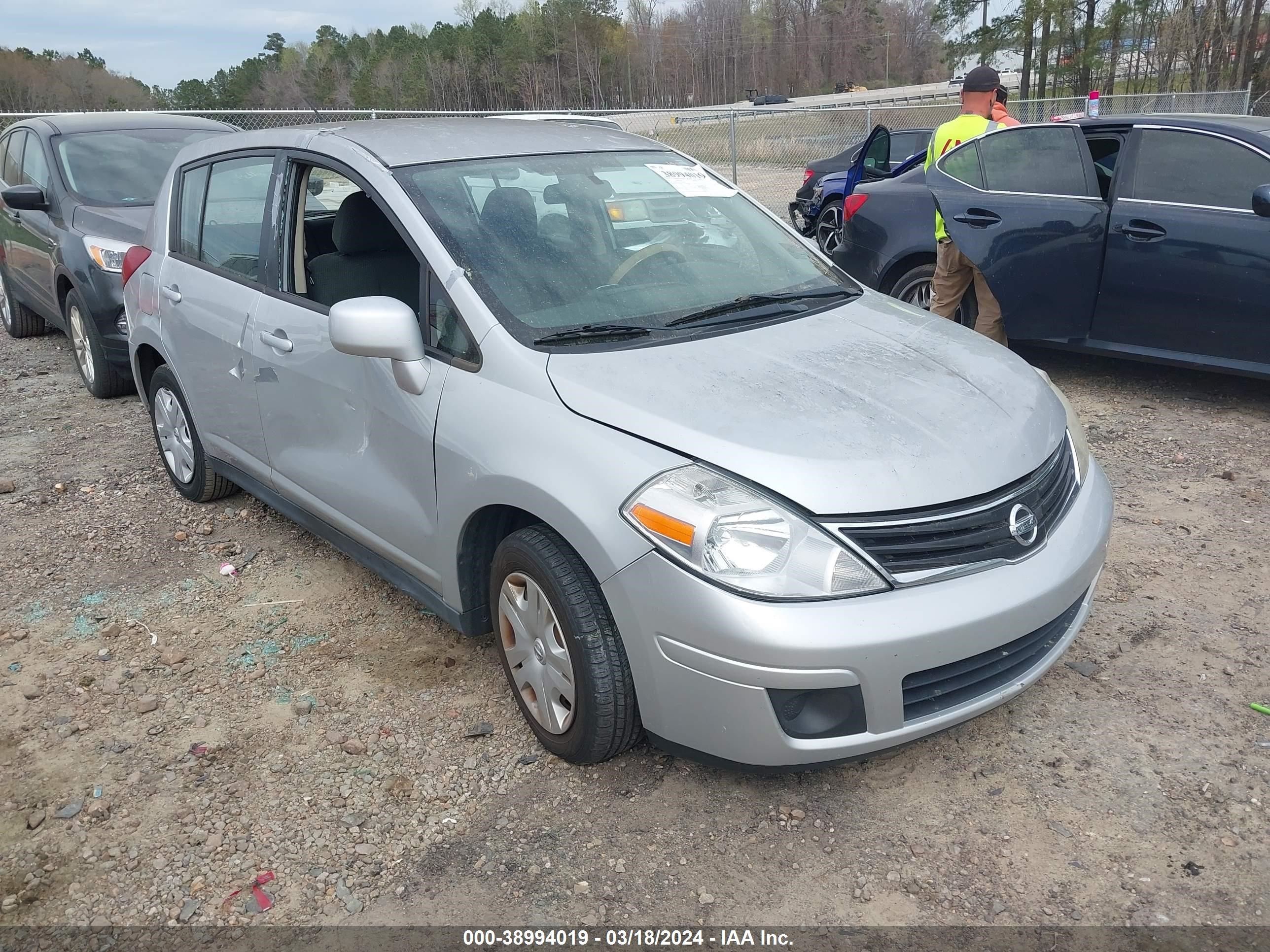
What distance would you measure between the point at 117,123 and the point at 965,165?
20.5ft

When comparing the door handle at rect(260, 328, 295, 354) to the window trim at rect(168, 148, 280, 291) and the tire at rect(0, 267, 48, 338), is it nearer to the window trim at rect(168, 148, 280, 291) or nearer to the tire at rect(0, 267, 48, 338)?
the window trim at rect(168, 148, 280, 291)

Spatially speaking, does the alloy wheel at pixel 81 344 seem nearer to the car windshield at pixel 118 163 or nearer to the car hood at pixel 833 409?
the car windshield at pixel 118 163

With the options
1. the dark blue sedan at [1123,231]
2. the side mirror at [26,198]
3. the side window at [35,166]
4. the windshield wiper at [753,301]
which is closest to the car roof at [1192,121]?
the dark blue sedan at [1123,231]

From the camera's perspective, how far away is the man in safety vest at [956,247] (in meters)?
6.09

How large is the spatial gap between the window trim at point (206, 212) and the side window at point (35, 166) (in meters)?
3.27

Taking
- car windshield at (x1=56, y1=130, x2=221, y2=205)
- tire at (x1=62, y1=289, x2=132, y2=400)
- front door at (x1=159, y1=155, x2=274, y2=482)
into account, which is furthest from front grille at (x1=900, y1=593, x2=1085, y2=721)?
car windshield at (x1=56, y1=130, x2=221, y2=205)

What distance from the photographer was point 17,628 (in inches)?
152

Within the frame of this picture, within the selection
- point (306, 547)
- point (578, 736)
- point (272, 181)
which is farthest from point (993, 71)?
point (578, 736)

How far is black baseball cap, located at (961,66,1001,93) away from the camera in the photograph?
6.39m

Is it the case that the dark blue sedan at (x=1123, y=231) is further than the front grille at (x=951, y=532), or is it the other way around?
the dark blue sedan at (x=1123, y=231)

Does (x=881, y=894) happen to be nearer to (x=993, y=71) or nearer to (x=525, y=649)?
(x=525, y=649)

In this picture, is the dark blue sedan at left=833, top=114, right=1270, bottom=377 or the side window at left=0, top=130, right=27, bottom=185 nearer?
the dark blue sedan at left=833, top=114, right=1270, bottom=377

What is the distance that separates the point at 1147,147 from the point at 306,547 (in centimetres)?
503

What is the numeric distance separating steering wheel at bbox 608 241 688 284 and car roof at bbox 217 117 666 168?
56 cm
